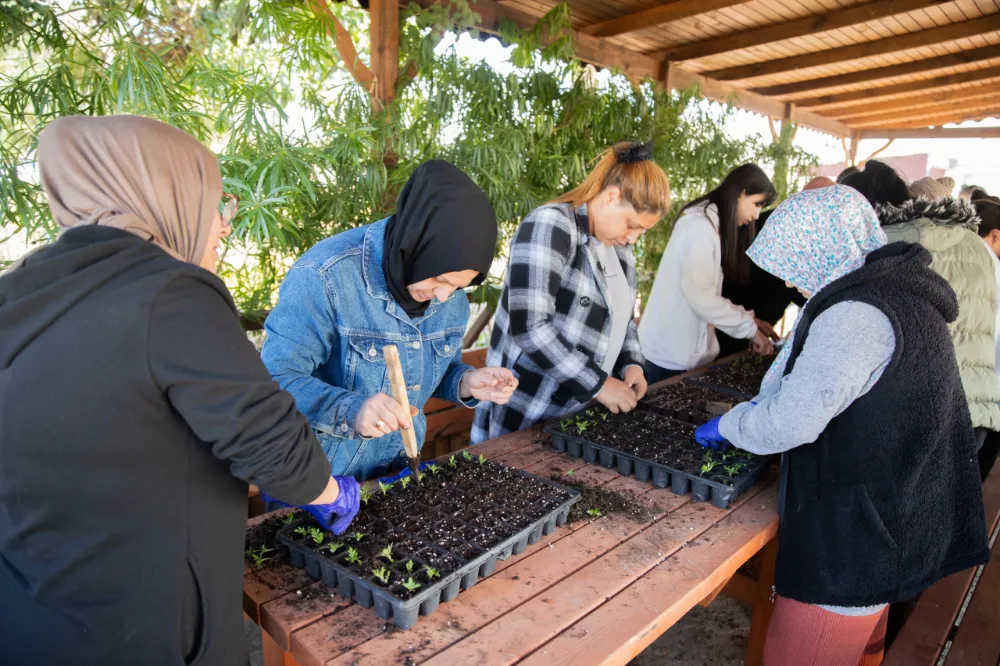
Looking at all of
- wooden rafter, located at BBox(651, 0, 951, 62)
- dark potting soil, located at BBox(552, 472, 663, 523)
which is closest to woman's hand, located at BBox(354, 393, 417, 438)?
dark potting soil, located at BBox(552, 472, 663, 523)

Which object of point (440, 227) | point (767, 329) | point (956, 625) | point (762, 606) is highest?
point (440, 227)

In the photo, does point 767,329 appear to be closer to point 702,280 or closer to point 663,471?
point 702,280

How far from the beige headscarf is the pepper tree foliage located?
1371mm

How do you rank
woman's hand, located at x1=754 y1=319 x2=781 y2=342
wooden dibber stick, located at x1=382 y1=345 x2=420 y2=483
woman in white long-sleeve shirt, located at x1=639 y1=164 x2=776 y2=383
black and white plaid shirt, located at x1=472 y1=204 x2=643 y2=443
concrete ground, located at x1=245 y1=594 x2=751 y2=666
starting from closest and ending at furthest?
wooden dibber stick, located at x1=382 y1=345 x2=420 y2=483 < black and white plaid shirt, located at x1=472 y1=204 x2=643 y2=443 < concrete ground, located at x1=245 y1=594 x2=751 y2=666 < woman in white long-sleeve shirt, located at x1=639 y1=164 x2=776 y2=383 < woman's hand, located at x1=754 y1=319 x2=781 y2=342

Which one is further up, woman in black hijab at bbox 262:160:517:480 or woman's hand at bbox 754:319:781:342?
woman in black hijab at bbox 262:160:517:480

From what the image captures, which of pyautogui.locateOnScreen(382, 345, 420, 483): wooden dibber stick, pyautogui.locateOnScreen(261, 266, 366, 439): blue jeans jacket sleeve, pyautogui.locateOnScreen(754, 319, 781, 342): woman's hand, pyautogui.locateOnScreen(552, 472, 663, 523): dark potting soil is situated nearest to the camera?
pyautogui.locateOnScreen(382, 345, 420, 483): wooden dibber stick

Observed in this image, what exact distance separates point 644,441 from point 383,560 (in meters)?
1.02

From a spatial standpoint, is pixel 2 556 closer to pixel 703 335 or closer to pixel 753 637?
pixel 753 637

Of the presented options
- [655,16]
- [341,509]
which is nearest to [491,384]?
[341,509]

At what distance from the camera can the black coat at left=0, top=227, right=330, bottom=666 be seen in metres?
0.83

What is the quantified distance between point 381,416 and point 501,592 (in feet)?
1.49

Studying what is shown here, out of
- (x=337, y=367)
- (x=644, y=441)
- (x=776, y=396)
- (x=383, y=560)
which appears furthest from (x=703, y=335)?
(x=383, y=560)

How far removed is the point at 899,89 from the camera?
695cm

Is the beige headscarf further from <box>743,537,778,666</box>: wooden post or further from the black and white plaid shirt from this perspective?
<box>743,537,778,666</box>: wooden post
